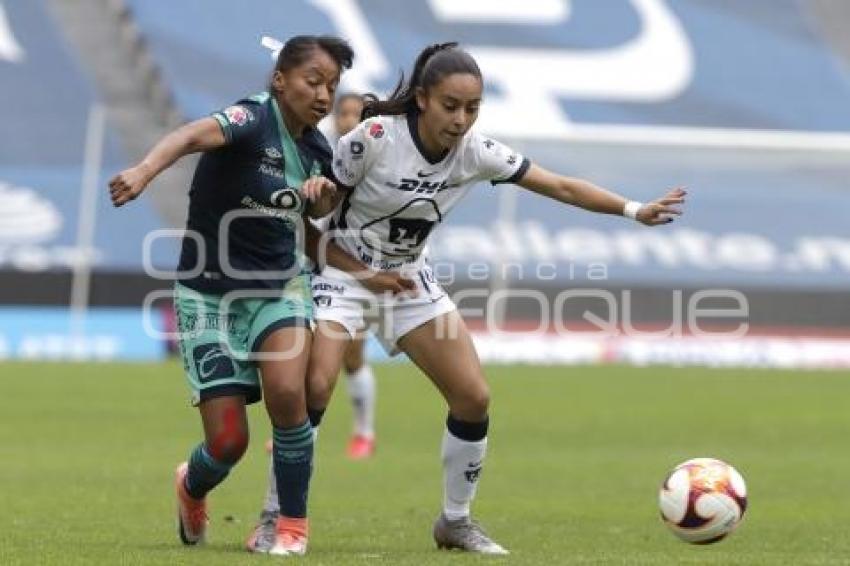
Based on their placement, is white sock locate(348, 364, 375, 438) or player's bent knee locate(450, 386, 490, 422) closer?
player's bent knee locate(450, 386, 490, 422)

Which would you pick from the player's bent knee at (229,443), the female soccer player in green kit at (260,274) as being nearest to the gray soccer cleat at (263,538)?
the female soccer player in green kit at (260,274)

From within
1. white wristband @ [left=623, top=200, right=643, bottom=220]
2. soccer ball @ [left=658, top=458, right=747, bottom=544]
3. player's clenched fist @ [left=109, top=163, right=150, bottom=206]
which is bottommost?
soccer ball @ [left=658, top=458, right=747, bottom=544]

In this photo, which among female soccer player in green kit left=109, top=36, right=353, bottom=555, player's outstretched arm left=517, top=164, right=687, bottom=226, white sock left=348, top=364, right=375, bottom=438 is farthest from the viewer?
white sock left=348, top=364, right=375, bottom=438

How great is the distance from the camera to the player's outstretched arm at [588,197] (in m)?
9.02

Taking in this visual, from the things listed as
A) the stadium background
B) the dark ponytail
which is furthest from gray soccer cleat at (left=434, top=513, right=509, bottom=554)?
the stadium background

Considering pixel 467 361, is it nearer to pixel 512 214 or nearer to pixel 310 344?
pixel 310 344

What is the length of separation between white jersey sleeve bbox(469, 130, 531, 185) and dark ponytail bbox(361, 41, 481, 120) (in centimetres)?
36

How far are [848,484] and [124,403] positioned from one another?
959 centimetres

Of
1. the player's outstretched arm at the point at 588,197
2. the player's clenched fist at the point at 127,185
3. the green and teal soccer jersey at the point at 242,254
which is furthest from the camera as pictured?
the player's outstretched arm at the point at 588,197

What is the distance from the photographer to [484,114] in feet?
108

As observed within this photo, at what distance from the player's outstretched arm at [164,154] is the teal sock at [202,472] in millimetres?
1524

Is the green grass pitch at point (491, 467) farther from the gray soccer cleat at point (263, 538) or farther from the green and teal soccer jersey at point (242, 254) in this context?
A: the green and teal soccer jersey at point (242, 254)

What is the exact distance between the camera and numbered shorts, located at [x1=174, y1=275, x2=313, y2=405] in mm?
8891

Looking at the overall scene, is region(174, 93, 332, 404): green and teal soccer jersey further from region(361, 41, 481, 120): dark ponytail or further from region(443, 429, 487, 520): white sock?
region(443, 429, 487, 520): white sock
